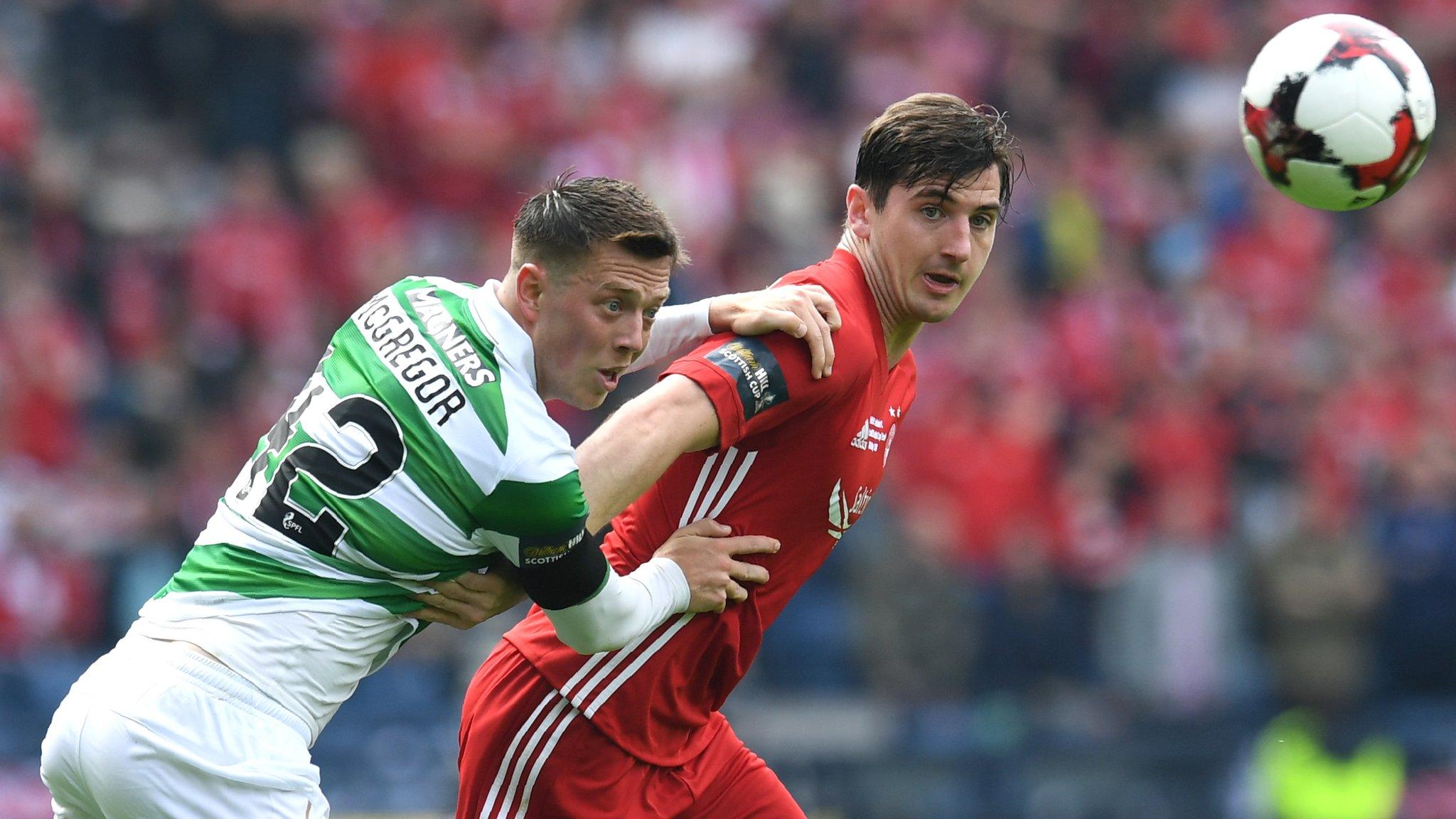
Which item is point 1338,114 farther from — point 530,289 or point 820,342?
point 530,289

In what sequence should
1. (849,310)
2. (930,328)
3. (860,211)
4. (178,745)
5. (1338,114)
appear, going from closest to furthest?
1. (178,745)
2. (849,310)
3. (860,211)
4. (1338,114)
5. (930,328)

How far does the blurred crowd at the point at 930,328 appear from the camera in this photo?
417 inches

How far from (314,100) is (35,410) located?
135 inches

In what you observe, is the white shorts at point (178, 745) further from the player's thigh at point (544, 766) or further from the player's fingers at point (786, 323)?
the player's fingers at point (786, 323)

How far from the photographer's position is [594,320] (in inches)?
168

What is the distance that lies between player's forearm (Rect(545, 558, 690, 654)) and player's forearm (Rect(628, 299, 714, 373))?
0.67 m

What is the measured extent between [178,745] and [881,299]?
217cm

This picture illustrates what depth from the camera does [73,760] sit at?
3988mm

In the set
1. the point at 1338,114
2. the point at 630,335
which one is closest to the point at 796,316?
the point at 630,335

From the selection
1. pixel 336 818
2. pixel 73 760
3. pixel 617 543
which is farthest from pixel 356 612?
pixel 336 818

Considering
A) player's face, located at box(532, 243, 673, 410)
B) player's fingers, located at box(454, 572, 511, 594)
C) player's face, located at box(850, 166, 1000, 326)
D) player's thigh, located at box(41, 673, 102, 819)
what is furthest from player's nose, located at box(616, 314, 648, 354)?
player's thigh, located at box(41, 673, 102, 819)

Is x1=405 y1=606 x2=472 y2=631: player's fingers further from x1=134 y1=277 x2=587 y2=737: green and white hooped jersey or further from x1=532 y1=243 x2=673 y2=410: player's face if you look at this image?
x1=532 y1=243 x2=673 y2=410: player's face

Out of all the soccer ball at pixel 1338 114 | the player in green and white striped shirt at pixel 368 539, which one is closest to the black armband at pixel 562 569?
the player in green and white striped shirt at pixel 368 539

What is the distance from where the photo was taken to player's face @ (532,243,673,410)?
4.25 metres
